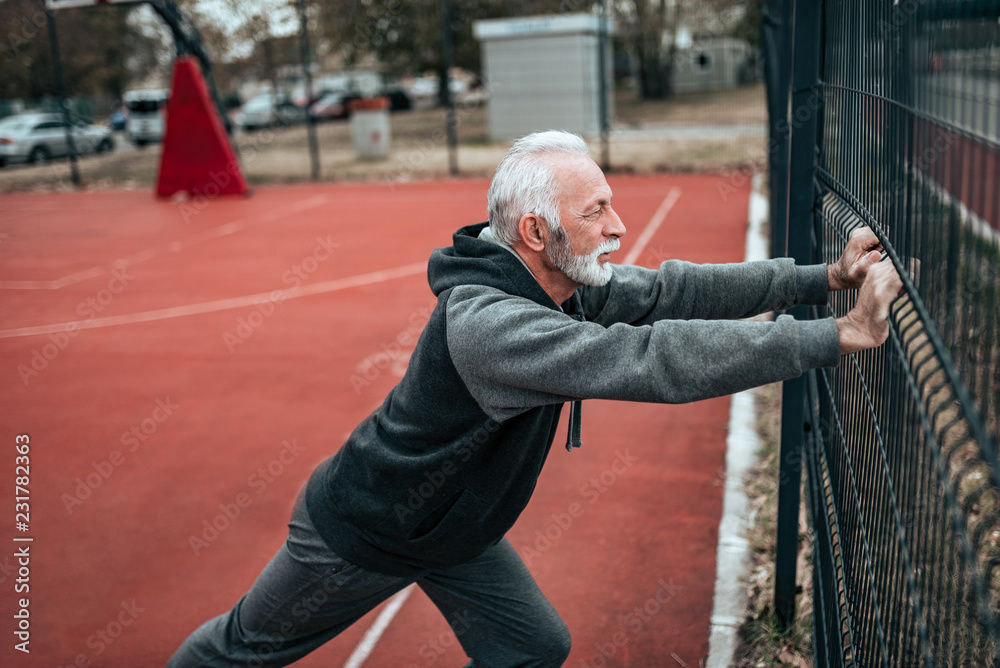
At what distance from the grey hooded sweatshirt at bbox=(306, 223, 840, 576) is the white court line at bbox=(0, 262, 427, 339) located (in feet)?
23.8

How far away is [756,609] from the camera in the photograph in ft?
12.6

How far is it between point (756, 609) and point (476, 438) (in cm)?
211

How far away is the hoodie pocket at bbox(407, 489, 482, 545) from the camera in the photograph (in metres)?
2.41

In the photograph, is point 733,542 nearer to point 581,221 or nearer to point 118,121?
point 581,221

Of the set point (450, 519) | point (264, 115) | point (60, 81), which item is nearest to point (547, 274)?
point (450, 519)

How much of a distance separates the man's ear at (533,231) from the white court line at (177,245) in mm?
10374

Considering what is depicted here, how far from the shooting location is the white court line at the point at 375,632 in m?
3.78

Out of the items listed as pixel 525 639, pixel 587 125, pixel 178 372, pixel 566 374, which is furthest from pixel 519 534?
pixel 587 125

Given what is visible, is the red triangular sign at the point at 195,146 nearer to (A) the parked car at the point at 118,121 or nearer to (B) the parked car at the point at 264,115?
(B) the parked car at the point at 264,115

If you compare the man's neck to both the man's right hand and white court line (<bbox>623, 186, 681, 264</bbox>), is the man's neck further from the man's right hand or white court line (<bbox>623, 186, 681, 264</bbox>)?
white court line (<bbox>623, 186, 681, 264</bbox>)

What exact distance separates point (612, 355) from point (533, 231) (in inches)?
19.4

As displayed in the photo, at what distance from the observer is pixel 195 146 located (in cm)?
1809

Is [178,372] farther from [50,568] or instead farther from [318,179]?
[318,179]

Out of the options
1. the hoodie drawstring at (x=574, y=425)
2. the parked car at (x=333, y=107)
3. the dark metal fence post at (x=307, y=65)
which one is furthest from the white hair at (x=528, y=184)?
the parked car at (x=333, y=107)
